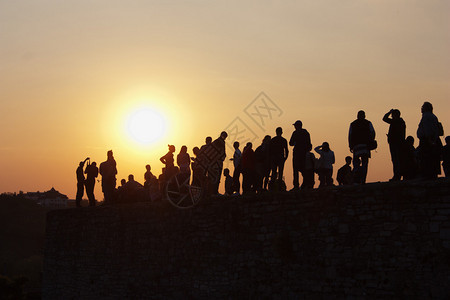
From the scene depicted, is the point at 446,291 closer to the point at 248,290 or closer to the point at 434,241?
the point at 434,241

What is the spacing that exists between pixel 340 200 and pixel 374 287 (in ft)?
5.58

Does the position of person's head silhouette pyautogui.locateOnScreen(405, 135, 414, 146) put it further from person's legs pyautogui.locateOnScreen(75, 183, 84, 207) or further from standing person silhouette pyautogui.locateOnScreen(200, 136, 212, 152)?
person's legs pyautogui.locateOnScreen(75, 183, 84, 207)

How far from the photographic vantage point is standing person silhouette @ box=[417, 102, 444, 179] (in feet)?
38.5

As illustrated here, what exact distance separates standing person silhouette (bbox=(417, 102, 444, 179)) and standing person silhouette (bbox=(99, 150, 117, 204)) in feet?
37.9

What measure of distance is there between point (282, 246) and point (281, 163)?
2614mm

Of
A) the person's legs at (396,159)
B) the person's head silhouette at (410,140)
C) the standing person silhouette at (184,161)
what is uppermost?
the standing person silhouette at (184,161)

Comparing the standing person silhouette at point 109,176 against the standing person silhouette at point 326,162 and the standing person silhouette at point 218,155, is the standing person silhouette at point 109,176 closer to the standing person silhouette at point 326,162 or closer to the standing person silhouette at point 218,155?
the standing person silhouette at point 218,155

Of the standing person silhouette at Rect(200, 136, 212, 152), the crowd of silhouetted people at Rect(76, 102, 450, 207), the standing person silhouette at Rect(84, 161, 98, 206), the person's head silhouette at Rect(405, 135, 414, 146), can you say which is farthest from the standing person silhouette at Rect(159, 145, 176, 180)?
the person's head silhouette at Rect(405, 135, 414, 146)

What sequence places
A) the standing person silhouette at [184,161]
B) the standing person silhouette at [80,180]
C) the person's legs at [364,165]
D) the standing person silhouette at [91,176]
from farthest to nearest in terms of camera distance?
the standing person silhouette at [80,180] → the standing person silhouette at [91,176] → the standing person silhouette at [184,161] → the person's legs at [364,165]

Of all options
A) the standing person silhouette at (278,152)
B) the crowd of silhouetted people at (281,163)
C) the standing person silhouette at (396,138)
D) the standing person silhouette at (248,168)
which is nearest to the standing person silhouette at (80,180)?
the crowd of silhouetted people at (281,163)

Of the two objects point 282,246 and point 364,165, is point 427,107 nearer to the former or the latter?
point 364,165

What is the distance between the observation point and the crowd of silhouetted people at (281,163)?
40.0 ft

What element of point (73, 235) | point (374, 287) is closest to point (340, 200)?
point (374, 287)

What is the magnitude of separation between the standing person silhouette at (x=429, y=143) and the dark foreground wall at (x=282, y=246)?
50 cm
